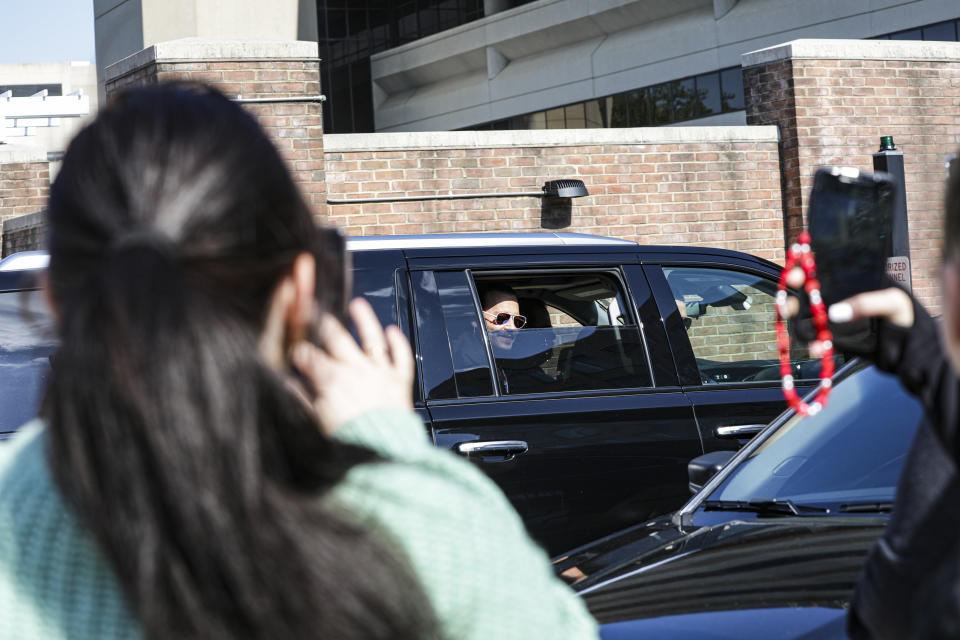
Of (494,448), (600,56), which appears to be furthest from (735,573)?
(600,56)

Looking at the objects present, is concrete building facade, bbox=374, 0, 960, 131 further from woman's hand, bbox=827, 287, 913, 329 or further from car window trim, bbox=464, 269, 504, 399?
woman's hand, bbox=827, 287, 913, 329

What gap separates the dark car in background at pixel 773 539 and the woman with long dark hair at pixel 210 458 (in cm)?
119

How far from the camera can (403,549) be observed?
39.6 inches

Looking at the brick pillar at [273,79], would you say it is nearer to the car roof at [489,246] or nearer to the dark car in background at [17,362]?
the car roof at [489,246]

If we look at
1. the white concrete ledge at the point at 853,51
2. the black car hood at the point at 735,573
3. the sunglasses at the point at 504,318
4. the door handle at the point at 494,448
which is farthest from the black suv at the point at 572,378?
the white concrete ledge at the point at 853,51

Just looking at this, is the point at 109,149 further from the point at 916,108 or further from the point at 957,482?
the point at 916,108

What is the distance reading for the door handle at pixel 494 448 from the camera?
4.16 meters

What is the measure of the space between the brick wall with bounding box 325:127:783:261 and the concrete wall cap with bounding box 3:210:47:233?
3.86m

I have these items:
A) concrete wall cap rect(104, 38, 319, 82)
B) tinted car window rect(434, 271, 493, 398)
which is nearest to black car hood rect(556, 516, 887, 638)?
tinted car window rect(434, 271, 493, 398)

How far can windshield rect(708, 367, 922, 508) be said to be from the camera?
2877 millimetres

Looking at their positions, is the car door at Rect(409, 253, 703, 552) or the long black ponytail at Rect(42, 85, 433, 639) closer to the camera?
the long black ponytail at Rect(42, 85, 433, 639)

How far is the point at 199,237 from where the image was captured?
0.98 meters

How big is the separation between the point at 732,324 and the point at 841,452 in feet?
7.84

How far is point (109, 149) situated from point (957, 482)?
3.39 ft
